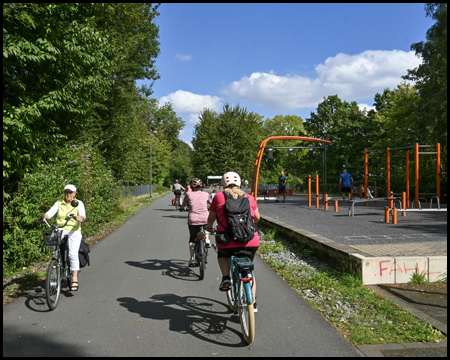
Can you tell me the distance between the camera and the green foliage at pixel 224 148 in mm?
53562

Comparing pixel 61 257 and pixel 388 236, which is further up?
pixel 61 257

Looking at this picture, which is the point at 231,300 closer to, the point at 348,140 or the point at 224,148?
the point at 348,140

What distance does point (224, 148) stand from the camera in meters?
53.6

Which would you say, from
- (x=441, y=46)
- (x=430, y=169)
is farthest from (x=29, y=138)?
(x=430, y=169)

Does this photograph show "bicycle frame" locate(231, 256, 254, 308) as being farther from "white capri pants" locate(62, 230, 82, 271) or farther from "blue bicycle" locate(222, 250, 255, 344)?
"white capri pants" locate(62, 230, 82, 271)

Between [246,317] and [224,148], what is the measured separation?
49.8 m

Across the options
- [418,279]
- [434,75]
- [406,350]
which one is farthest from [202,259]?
[434,75]

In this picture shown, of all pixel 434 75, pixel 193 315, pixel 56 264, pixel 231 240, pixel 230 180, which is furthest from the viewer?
pixel 434 75

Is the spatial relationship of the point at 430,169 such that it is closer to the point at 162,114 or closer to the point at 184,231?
the point at 184,231

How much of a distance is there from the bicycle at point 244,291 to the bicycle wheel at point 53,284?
7.56ft

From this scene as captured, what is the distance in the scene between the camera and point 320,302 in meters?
5.56

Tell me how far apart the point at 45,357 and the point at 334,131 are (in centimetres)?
4749

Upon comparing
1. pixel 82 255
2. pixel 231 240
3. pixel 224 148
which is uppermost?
pixel 224 148

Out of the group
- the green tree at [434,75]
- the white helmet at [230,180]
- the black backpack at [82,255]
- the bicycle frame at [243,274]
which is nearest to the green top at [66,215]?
the black backpack at [82,255]
